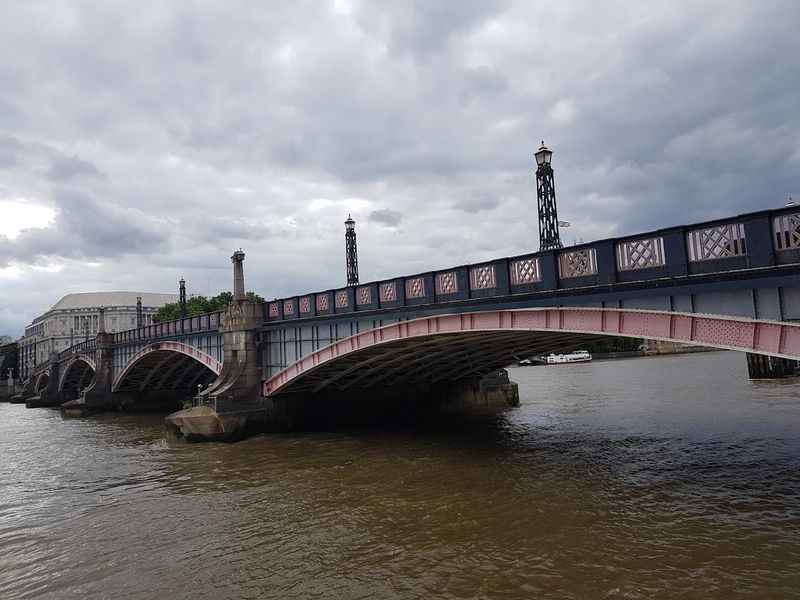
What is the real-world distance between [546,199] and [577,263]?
225 centimetres

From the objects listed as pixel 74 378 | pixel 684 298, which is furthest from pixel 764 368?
pixel 74 378

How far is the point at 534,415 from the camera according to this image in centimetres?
3127

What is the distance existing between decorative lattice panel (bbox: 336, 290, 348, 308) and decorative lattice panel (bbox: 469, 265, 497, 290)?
733 centimetres

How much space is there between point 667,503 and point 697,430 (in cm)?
1101

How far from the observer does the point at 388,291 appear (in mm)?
20703

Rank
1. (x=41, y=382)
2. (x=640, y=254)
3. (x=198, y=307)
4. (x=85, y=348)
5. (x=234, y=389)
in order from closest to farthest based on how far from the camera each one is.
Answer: (x=640, y=254), (x=234, y=389), (x=85, y=348), (x=41, y=382), (x=198, y=307)

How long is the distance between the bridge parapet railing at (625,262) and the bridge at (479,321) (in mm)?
29

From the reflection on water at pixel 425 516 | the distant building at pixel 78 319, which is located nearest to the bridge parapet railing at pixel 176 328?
the reflection on water at pixel 425 516

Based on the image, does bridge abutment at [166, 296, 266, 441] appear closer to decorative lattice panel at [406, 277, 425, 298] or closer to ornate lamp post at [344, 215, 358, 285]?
ornate lamp post at [344, 215, 358, 285]

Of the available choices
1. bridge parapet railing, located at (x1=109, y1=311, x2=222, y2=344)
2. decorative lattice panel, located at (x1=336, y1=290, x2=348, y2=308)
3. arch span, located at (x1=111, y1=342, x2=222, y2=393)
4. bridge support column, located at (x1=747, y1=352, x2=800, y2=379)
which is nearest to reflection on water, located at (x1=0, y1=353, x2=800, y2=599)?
decorative lattice panel, located at (x1=336, y1=290, x2=348, y2=308)

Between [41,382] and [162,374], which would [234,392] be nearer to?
[162,374]

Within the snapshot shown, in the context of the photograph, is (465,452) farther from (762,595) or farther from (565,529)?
(762,595)

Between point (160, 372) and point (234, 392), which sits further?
point (160, 372)

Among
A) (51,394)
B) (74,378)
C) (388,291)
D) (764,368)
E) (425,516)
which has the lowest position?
(425,516)
